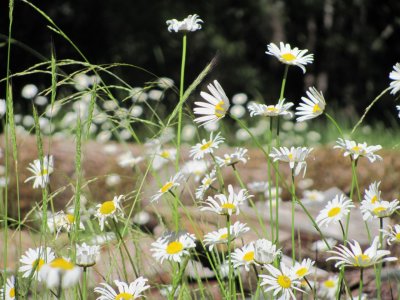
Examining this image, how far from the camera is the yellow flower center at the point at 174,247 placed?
1.29 meters

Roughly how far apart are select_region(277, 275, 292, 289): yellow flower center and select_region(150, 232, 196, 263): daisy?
0.54ft

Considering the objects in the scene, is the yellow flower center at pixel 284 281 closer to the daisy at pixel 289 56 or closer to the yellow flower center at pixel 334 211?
the yellow flower center at pixel 334 211

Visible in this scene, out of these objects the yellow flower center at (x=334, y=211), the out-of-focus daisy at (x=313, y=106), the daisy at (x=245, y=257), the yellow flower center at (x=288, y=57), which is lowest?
the daisy at (x=245, y=257)

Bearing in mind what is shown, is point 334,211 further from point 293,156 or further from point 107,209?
point 107,209

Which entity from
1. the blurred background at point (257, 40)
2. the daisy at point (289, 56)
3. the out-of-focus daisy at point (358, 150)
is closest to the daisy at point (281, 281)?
the out-of-focus daisy at point (358, 150)

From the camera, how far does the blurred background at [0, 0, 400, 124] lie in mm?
10586

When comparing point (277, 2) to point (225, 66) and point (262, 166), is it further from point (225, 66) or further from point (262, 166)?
point (262, 166)

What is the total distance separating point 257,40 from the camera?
47.0 feet

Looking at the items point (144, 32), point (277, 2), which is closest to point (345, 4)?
point (277, 2)

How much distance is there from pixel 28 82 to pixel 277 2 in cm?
592

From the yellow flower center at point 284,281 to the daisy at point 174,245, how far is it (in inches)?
6.5

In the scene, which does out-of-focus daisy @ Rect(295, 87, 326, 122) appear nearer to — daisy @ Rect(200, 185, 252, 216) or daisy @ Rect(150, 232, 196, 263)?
daisy @ Rect(200, 185, 252, 216)

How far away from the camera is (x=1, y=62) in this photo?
8.02 metres

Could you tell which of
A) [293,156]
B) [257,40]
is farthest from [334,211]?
[257,40]
